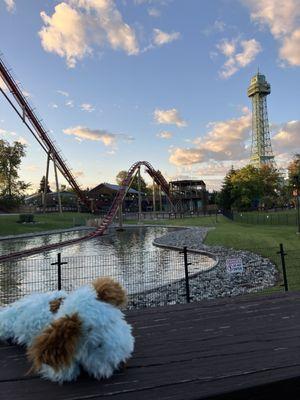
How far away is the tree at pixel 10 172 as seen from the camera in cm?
5953

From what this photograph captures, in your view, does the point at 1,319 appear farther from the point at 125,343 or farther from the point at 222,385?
the point at 222,385

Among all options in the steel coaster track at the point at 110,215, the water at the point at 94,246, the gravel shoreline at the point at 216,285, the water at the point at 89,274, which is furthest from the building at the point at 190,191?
the gravel shoreline at the point at 216,285

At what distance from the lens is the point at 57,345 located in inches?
65.9

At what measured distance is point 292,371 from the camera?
180 centimetres

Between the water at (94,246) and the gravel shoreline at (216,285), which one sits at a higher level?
the water at (94,246)

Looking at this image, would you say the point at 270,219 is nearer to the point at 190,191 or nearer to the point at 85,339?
the point at 85,339

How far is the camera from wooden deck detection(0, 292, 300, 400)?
1639 mm

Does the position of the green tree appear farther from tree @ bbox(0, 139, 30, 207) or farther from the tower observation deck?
the tower observation deck

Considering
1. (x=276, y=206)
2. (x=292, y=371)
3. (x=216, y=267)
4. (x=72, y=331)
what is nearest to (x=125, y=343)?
(x=72, y=331)

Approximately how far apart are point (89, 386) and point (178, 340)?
787mm

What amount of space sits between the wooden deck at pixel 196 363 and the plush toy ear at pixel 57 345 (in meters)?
0.12

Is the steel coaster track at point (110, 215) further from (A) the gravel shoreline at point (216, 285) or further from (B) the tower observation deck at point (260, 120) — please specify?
(B) the tower observation deck at point (260, 120)

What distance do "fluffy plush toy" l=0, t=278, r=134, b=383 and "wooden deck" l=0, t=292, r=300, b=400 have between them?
0.23 ft

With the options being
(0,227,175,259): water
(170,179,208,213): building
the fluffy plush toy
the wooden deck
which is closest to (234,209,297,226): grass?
(0,227,175,259): water
